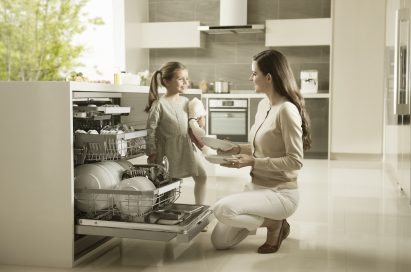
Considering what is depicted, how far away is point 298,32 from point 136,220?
17.4ft

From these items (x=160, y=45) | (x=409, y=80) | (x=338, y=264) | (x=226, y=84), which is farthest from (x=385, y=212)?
(x=160, y=45)

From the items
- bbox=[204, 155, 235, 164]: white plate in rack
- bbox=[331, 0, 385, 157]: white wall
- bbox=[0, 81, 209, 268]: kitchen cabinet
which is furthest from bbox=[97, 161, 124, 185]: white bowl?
bbox=[331, 0, 385, 157]: white wall

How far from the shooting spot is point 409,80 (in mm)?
4602

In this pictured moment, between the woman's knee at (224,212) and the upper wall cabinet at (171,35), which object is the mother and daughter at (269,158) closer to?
the woman's knee at (224,212)

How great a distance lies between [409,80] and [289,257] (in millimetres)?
2118

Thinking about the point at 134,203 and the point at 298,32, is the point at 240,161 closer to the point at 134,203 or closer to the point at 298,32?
the point at 134,203

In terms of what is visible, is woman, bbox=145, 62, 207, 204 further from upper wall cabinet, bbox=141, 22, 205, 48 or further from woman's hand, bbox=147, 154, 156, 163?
upper wall cabinet, bbox=141, 22, 205, 48

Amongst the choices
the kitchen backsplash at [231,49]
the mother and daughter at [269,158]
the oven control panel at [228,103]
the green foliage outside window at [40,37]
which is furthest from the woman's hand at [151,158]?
the kitchen backsplash at [231,49]

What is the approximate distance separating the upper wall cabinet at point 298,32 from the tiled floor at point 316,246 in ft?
10.3

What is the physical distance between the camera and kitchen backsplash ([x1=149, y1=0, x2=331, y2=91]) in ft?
27.0

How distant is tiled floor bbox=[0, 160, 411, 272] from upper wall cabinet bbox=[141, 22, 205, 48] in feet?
11.6

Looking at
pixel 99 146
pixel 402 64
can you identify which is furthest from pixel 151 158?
pixel 402 64

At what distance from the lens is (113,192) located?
2910 mm

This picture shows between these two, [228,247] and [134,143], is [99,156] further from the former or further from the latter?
[228,247]
